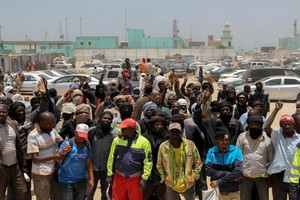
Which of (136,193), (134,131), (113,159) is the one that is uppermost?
(134,131)

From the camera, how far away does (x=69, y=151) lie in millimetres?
5598

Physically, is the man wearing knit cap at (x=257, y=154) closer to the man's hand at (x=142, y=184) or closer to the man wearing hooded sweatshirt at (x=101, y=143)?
the man's hand at (x=142, y=184)

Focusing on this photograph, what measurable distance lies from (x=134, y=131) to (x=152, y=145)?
421 millimetres

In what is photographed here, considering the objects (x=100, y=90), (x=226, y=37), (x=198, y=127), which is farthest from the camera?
(x=226, y=37)

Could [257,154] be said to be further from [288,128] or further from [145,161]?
[145,161]

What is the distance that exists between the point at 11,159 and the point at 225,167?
2.84m

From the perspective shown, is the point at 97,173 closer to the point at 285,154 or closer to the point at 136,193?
the point at 136,193

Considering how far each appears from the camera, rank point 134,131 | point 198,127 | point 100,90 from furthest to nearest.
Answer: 1. point 100,90
2. point 198,127
3. point 134,131

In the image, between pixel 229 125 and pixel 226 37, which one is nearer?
pixel 229 125

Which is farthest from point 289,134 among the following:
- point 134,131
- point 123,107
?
point 123,107

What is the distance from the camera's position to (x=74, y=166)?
5656 millimetres

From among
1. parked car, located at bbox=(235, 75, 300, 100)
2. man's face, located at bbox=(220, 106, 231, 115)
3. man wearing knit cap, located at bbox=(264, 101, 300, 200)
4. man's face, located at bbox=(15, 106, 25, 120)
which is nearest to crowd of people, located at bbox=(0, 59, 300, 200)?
man wearing knit cap, located at bbox=(264, 101, 300, 200)

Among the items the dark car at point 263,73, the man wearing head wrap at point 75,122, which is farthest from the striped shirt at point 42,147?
the dark car at point 263,73

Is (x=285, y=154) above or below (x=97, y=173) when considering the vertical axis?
above
